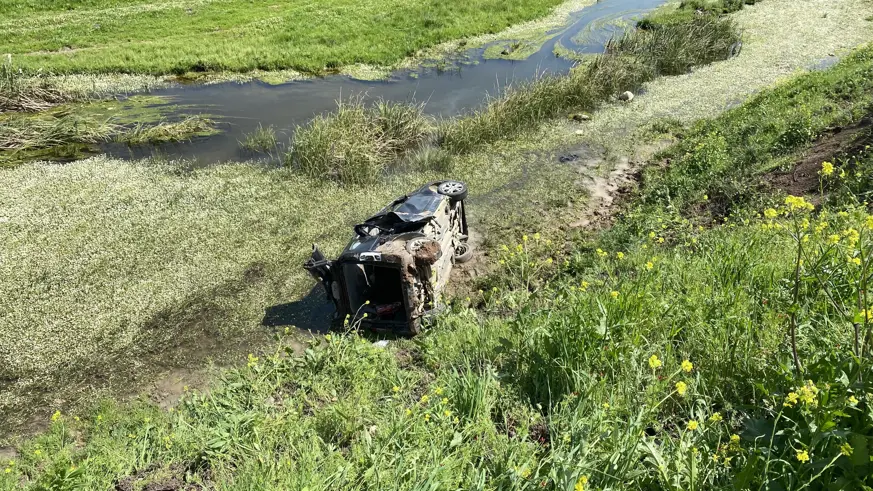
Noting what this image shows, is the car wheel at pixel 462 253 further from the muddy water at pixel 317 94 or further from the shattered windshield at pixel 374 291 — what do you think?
the muddy water at pixel 317 94

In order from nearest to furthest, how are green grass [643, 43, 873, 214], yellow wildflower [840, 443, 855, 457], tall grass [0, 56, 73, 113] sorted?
yellow wildflower [840, 443, 855, 457] < green grass [643, 43, 873, 214] < tall grass [0, 56, 73, 113]

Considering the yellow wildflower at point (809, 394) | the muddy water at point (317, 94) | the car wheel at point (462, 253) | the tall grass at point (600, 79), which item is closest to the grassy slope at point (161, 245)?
the tall grass at point (600, 79)

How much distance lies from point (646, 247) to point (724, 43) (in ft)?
48.9

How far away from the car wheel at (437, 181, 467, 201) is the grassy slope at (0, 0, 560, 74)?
11.8m

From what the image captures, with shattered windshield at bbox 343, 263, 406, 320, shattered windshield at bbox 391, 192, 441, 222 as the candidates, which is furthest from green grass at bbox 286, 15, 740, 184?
shattered windshield at bbox 343, 263, 406, 320

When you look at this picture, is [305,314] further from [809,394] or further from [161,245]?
[809,394]

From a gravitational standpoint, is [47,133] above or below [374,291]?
above

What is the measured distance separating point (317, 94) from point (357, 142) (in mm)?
5698

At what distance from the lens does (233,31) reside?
21.9m

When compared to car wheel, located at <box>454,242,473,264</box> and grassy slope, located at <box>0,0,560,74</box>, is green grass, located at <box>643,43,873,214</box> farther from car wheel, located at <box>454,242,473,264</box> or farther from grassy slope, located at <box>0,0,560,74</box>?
grassy slope, located at <box>0,0,560,74</box>

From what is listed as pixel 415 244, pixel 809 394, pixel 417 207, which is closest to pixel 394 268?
pixel 415 244

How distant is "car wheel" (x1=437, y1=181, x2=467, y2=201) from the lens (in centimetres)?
828

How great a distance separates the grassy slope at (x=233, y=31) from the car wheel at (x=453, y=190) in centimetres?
1179

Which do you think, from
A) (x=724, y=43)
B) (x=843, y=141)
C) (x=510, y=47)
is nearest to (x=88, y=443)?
(x=843, y=141)
